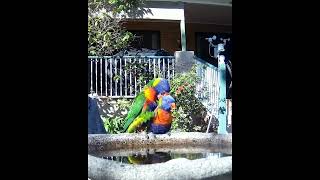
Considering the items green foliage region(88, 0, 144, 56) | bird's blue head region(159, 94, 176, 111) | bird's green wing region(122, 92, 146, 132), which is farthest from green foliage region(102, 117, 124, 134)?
green foliage region(88, 0, 144, 56)

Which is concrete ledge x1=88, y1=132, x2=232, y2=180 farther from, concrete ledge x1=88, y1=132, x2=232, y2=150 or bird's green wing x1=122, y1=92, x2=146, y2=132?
bird's green wing x1=122, y1=92, x2=146, y2=132

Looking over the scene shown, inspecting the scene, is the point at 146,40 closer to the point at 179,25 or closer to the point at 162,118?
the point at 179,25

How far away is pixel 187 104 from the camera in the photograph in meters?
3.50

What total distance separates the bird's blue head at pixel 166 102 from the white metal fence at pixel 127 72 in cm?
21

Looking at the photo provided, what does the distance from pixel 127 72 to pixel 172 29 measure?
27.3 inches

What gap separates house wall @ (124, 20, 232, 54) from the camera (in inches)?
146

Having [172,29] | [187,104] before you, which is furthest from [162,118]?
[172,29]

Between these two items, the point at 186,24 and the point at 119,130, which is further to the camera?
the point at 186,24
